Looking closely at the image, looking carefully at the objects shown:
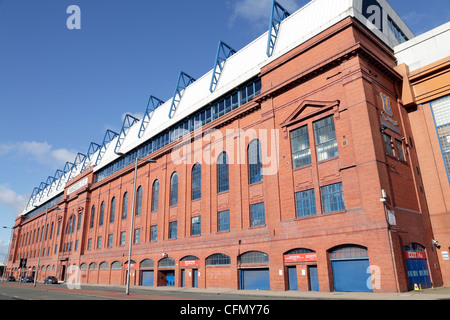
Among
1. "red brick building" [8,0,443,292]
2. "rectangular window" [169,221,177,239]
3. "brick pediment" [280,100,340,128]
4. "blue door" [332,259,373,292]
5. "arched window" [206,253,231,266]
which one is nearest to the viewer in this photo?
"blue door" [332,259,373,292]

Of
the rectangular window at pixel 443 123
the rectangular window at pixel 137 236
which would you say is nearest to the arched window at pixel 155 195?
the rectangular window at pixel 137 236

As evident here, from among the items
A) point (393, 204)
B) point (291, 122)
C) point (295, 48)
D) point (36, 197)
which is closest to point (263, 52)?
point (295, 48)

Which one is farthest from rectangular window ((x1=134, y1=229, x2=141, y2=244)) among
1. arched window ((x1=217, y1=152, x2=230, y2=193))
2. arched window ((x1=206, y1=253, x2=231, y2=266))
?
arched window ((x1=217, y1=152, x2=230, y2=193))

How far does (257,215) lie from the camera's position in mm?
29391

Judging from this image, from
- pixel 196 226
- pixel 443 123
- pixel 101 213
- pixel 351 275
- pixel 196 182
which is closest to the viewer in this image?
pixel 351 275

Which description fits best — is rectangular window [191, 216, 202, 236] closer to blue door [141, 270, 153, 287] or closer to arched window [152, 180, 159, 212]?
arched window [152, 180, 159, 212]

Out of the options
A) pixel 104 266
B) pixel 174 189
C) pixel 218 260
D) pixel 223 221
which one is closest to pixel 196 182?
pixel 174 189

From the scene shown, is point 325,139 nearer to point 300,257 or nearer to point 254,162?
point 254,162

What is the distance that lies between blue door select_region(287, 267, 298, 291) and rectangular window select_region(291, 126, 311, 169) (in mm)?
8052

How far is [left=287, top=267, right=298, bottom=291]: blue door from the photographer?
24.5m

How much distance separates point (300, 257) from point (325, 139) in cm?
918

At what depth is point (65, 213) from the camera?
68875 millimetres

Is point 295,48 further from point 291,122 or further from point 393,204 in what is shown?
point 393,204

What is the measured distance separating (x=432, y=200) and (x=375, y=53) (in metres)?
12.8
